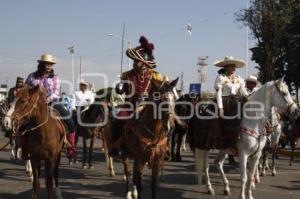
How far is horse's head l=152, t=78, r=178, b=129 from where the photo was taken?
7863 millimetres

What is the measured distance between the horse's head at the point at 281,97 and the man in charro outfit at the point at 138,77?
2237 millimetres

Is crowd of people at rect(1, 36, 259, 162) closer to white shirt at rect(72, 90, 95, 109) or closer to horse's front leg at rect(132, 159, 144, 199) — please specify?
horse's front leg at rect(132, 159, 144, 199)

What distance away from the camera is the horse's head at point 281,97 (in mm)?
9177

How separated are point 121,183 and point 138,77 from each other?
3962 millimetres

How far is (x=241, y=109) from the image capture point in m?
9.88

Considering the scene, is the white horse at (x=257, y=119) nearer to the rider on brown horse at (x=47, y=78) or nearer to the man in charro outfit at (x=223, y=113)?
the man in charro outfit at (x=223, y=113)

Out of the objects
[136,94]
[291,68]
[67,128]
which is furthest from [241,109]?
[291,68]

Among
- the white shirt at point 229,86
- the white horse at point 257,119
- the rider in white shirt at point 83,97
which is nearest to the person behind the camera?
the white horse at point 257,119

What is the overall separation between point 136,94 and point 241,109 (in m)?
2.20

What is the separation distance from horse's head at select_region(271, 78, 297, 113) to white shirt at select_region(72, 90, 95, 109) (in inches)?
343

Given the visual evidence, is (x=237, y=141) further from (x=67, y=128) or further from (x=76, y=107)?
(x=76, y=107)

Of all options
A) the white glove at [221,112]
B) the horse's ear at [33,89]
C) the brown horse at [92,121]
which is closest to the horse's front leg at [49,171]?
the horse's ear at [33,89]

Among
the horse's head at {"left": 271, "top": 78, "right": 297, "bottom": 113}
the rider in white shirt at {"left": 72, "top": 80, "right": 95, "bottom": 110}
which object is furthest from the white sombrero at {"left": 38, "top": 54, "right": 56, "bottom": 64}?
the rider in white shirt at {"left": 72, "top": 80, "right": 95, "bottom": 110}

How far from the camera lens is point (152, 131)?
8477 millimetres
